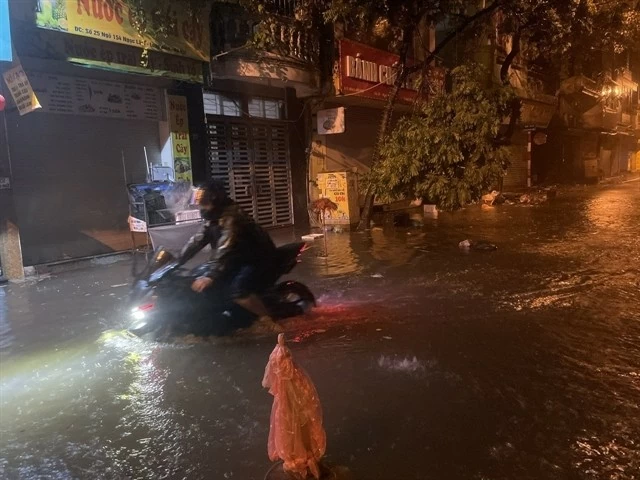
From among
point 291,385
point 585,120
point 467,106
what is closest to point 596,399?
point 291,385

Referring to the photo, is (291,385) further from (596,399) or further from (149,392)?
(596,399)

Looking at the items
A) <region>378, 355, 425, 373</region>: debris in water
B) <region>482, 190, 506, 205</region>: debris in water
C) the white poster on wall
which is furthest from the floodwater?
<region>482, 190, 506, 205</region>: debris in water

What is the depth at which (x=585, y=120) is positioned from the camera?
3053 cm

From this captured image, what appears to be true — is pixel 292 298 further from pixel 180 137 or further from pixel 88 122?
pixel 180 137

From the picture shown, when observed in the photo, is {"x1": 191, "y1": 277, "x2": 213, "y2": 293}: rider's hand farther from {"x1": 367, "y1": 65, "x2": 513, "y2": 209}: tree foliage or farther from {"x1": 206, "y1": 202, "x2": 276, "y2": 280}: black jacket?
{"x1": 367, "y1": 65, "x2": 513, "y2": 209}: tree foliage

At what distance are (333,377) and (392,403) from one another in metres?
→ 0.68

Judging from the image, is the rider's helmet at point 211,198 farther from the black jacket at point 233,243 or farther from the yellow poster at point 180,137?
the yellow poster at point 180,137

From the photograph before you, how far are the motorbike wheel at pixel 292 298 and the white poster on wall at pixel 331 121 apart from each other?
825 centimetres

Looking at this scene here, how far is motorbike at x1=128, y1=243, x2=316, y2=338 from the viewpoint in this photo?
5.27m

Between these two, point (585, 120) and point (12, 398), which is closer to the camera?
point (12, 398)

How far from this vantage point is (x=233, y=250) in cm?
522

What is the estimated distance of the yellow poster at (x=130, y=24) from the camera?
8.00 metres

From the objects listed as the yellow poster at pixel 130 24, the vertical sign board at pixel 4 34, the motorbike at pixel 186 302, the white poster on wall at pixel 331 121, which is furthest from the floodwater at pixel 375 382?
the white poster on wall at pixel 331 121

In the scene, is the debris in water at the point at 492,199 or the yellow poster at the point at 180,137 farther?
the debris in water at the point at 492,199
